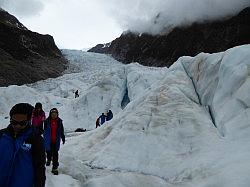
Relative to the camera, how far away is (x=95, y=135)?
43.5 feet

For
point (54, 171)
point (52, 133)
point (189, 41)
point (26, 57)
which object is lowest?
point (54, 171)

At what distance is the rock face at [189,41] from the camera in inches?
2229

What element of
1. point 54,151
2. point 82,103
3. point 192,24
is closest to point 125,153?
point 54,151

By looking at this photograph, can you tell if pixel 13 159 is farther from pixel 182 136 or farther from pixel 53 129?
pixel 182 136

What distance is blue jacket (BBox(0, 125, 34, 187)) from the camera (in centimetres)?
422

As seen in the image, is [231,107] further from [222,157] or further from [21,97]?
[21,97]

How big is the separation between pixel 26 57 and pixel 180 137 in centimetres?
5086

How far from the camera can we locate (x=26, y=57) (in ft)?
196

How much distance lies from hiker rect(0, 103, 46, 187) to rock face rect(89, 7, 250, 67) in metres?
51.8

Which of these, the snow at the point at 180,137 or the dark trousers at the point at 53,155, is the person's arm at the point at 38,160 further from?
the dark trousers at the point at 53,155

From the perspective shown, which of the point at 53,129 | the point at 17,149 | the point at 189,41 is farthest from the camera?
the point at 189,41

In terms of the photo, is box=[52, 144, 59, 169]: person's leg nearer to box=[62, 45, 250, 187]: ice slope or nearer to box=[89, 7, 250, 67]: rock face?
box=[62, 45, 250, 187]: ice slope

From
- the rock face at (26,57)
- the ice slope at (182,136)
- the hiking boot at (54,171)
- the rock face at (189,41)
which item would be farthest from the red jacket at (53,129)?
the rock face at (189,41)

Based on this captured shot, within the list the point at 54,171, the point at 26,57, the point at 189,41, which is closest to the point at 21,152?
the point at 54,171
